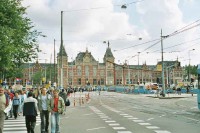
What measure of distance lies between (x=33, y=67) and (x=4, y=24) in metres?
151

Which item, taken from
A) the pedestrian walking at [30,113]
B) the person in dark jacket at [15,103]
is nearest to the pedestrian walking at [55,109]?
the pedestrian walking at [30,113]

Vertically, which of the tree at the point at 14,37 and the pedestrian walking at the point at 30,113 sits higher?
the tree at the point at 14,37

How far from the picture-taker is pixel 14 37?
1182 inches

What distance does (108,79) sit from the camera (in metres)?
171

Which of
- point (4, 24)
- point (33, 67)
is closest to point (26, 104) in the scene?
point (4, 24)

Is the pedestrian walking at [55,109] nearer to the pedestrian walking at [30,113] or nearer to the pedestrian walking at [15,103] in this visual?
the pedestrian walking at [30,113]

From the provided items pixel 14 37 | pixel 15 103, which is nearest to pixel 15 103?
pixel 15 103

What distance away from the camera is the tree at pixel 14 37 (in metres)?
27.5

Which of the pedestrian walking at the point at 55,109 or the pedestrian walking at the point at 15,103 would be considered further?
the pedestrian walking at the point at 15,103

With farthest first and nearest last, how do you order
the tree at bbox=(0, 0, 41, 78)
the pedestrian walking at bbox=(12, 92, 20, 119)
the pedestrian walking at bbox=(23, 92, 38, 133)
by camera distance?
the tree at bbox=(0, 0, 41, 78) → the pedestrian walking at bbox=(12, 92, 20, 119) → the pedestrian walking at bbox=(23, 92, 38, 133)

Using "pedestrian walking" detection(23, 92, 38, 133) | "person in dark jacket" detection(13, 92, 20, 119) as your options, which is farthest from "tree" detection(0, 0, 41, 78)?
"pedestrian walking" detection(23, 92, 38, 133)

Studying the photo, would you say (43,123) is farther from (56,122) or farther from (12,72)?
(12,72)

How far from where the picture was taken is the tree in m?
27.5

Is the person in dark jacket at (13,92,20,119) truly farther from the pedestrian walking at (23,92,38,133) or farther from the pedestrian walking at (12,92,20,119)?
the pedestrian walking at (23,92,38,133)
